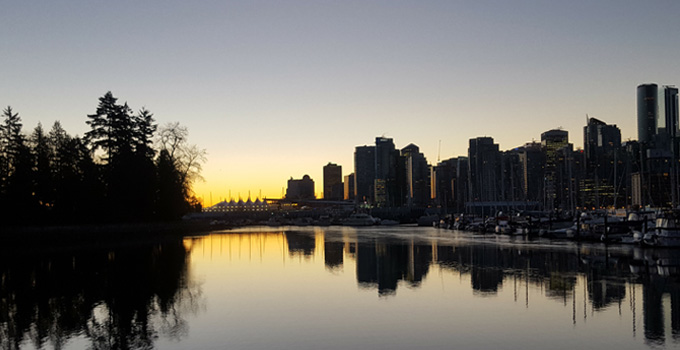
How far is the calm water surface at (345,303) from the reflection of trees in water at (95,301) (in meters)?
0.11

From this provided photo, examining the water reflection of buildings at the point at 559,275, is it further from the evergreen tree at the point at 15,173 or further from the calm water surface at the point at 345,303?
the evergreen tree at the point at 15,173

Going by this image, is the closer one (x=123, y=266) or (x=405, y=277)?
(x=405, y=277)

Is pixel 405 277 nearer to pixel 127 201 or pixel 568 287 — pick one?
pixel 568 287

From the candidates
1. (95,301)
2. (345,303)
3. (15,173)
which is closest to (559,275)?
(345,303)

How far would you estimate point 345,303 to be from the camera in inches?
1347

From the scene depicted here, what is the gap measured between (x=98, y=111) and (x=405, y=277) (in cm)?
6490

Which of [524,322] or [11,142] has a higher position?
[11,142]

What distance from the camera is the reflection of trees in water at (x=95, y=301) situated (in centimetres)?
2564

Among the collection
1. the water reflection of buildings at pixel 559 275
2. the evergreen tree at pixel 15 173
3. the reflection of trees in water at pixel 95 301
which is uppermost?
the evergreen tree at pixel 15 173

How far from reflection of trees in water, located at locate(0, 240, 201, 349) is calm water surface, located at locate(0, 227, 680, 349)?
0.11 m

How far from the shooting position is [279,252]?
7612cm

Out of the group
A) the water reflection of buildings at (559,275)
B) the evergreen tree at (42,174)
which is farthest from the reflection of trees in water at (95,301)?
the evergreen tree at (42,174)

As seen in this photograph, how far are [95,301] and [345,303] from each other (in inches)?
567

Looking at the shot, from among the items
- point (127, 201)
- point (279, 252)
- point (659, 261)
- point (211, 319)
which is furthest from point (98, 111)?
point (659, 261)
